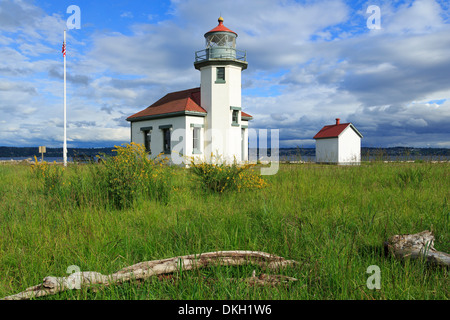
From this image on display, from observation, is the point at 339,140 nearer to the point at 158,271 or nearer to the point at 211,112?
the point at 211,112

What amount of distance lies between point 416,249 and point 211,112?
68.8ft

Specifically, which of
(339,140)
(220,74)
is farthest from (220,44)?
(339,140)

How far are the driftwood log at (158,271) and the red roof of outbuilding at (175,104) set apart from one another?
19994mm

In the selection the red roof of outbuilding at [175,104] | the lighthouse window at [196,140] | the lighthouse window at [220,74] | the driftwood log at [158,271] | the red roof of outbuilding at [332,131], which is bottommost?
the driftwood log at [158,271]

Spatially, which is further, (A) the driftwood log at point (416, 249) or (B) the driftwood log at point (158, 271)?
(A) the driftwood log at point (416, 249)

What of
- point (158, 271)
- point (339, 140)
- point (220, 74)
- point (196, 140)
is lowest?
point (158, 271)

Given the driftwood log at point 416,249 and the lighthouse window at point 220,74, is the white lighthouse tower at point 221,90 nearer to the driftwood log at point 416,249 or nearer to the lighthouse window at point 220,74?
the lighthouse window at point 220,74

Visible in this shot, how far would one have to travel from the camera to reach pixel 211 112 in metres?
23.2

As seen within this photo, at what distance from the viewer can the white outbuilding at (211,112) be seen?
22.7 metres

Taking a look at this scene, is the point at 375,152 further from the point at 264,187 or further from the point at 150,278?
the point at 150,278

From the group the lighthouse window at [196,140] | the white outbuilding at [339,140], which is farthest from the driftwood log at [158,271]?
the white outbuilding at [339,140]
